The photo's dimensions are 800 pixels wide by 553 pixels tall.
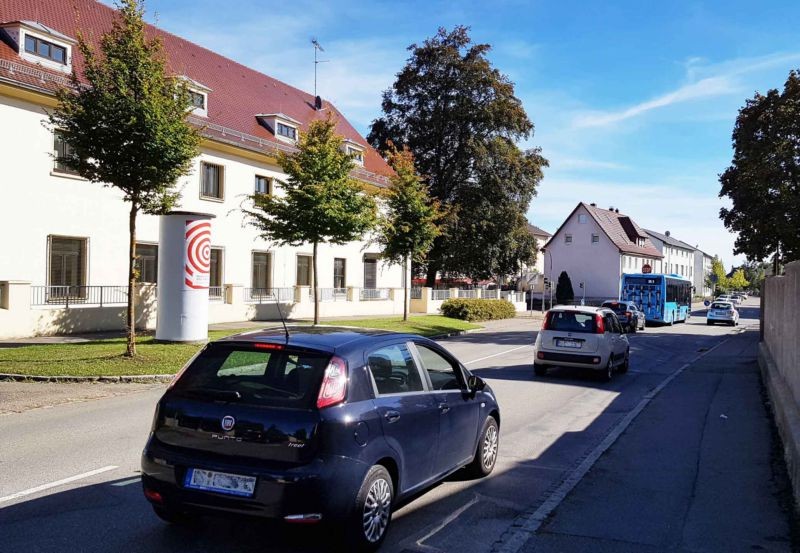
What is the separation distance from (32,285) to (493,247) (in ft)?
105

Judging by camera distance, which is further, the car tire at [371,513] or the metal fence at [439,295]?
the metal fence at [439,295]

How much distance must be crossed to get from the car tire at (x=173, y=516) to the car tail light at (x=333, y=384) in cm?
141

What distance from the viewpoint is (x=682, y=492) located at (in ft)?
21.5

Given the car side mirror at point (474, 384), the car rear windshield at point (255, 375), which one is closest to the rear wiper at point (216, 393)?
the car rear windshield at point (255, 375)

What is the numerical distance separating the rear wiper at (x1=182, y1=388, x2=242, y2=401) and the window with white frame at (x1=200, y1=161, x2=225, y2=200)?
80.3 feet

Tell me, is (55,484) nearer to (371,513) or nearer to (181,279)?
(371,513)

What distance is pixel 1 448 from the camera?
7516 mm

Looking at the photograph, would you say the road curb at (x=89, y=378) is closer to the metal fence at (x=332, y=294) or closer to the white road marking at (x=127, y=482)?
the white road marking at (x=127, y=482)

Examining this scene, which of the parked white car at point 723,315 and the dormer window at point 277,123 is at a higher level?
the dormer window at point 277,123

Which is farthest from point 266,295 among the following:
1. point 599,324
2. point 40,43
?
point 599,324

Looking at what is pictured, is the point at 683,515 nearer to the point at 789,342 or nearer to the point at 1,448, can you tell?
the point at 789,342

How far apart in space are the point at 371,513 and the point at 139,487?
2.61 metres

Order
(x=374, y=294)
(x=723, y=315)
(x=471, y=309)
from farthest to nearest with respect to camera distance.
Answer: (x=723, y=315), (x=471, y=309), (x=374, y=294)

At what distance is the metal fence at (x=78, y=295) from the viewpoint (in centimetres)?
2104
